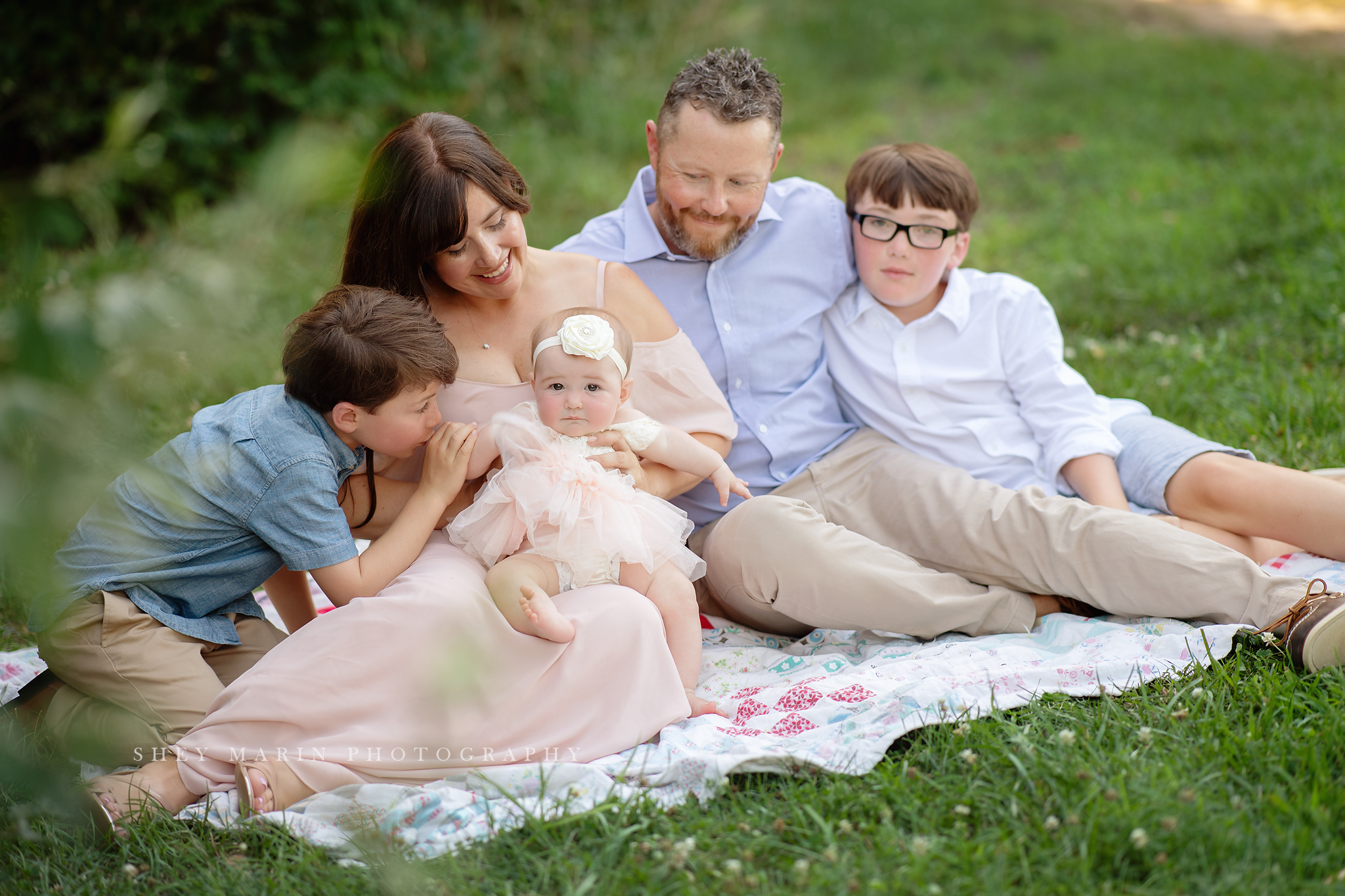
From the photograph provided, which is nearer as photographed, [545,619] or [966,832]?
[966,832]

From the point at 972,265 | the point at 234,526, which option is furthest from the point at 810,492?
the point at 972,265

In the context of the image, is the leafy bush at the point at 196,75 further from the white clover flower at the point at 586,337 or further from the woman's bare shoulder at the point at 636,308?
the white clover flower at the point at 586,337

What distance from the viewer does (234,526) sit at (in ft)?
8.71

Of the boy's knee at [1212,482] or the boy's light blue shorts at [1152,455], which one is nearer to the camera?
the boy's knee at [1212,482]

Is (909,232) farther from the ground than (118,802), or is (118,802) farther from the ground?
(909,232)

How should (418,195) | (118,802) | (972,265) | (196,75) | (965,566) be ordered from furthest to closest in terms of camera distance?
(196,75), (972,265), (965,566), (418,195), (118,802)

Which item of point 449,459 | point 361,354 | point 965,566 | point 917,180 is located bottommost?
point 965,566

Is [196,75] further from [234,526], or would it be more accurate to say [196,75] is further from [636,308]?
[234,526]

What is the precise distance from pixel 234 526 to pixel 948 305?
2344mm

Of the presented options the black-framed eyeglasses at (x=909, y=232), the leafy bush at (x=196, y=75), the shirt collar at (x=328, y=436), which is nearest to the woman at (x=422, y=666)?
the shirt collar at (x=328, y=436)

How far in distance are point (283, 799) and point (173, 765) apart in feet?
1.03

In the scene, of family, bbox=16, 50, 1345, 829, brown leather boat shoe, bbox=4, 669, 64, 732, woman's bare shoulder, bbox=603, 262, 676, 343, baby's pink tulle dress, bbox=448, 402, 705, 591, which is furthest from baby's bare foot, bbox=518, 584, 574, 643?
brown leather boat shoe, bbox=4, 669, 64, 732

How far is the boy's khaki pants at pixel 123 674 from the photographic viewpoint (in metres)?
2.57

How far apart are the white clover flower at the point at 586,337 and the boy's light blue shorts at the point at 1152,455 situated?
1805mm
